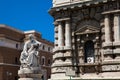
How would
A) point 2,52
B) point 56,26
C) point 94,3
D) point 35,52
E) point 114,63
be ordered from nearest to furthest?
point 35,52 → point 114,63 → point 94,3 → point 56,26 → point 2,52

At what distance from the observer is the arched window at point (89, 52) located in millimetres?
23766

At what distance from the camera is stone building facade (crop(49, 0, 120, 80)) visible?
22297mm

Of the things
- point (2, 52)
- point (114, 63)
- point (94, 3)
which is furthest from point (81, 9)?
point (2, 52)

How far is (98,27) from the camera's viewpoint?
2356 centimetres

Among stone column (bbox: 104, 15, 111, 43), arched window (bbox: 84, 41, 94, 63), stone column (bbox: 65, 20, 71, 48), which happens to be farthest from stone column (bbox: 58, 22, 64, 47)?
stone column (bbox: 104, 15, 111, 43)

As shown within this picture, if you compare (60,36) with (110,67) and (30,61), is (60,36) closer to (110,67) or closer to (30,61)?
(110,67)

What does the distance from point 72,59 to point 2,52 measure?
2983 cm

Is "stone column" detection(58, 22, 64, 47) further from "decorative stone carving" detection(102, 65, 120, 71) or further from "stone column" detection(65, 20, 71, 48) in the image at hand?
"decorative stone carving" detection(102, 65, 120, 71)

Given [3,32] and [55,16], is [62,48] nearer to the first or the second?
[55,16]

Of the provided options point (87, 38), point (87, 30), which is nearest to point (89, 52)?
point (87, 38)

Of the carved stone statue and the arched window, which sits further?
the arched window

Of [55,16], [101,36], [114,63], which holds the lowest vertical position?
[114,63]


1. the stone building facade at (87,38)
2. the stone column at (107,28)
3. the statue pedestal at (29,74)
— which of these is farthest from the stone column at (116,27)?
the statue pedestal at (29,74)

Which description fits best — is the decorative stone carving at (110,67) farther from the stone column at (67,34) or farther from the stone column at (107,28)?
the stone column at (67,34)
